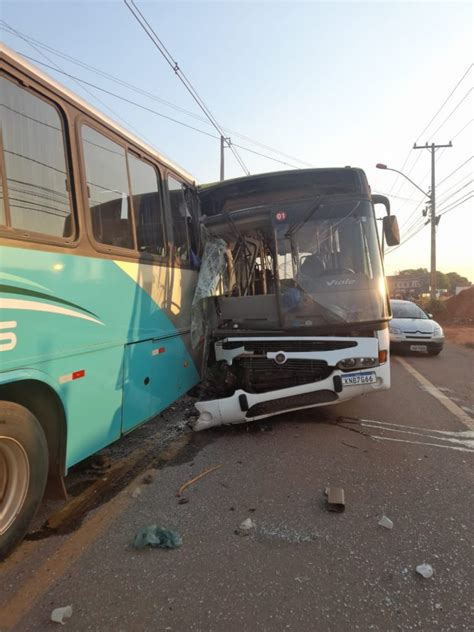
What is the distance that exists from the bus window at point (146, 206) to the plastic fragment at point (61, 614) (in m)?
3.09

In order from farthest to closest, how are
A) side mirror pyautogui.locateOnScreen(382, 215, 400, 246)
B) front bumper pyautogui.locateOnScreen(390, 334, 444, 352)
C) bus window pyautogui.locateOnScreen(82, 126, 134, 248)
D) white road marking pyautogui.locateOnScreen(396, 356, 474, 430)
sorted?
front bumper pyautogui.locateOnScreen(390, 334, 444, 352) → white road marking pyautogui.locateOnScreen(396, 356, 474, 430) → side mirror pyautogui.locateOnScreen(382, 215, 400, 246) → bus window pyautogui.locateOnScreen(82, 126, 134, 248)

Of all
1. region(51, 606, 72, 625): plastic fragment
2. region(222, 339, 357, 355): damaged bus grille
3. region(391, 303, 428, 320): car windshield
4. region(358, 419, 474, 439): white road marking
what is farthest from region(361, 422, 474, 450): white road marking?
region(391, 303, 428, 320): car windshield

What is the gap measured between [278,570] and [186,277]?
373cm

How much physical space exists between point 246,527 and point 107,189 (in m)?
3.10

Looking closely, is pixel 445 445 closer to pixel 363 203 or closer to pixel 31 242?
pixel 363 203

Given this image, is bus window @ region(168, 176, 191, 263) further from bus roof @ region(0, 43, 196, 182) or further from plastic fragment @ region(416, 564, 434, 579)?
plastic fragment @ region(416, 564, 434, 579)

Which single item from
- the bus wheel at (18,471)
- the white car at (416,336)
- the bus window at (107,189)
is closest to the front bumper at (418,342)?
the white car at (416,336)

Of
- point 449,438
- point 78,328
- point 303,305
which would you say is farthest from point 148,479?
point 449,438

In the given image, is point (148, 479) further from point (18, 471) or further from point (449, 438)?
point (449, 438)

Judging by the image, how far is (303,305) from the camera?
533 cm

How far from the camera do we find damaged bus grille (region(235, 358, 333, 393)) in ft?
17.3

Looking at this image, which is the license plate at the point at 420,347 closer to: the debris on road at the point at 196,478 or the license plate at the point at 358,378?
the license plate at the point at 358,378

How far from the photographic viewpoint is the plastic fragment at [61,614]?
236 cm

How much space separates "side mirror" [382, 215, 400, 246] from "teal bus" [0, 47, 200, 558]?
3099 mm
